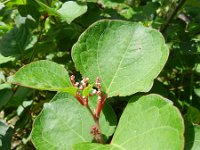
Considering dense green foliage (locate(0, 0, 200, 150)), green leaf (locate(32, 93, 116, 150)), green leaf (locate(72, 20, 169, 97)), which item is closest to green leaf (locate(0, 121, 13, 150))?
dense green foliage (locate(0, 0, 200, 150))

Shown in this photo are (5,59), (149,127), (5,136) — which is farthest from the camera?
(5,59)

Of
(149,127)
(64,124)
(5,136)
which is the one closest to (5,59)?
(5,136)

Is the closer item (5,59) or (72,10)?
(72,10)

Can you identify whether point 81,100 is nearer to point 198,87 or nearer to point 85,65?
point 85,65

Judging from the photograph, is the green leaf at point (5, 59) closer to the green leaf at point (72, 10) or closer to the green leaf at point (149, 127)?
the green leaf at point (72, 10)

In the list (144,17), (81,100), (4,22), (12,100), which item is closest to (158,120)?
(81,100)

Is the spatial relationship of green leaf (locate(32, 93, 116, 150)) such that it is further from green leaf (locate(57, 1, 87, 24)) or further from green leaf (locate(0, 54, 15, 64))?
green leaf (locate(0, 54, 15, 64))

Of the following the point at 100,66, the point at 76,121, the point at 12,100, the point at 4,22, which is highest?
the point at 100,66

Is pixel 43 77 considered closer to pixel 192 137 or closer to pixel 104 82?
pixel 104 82
